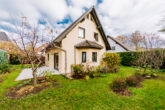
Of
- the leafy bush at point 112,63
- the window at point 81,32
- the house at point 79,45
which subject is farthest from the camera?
the window at point 81,32

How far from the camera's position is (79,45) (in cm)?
942

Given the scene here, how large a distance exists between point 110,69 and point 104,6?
8532mm

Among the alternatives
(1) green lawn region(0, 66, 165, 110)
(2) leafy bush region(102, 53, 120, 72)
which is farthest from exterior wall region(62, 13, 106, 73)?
(1) green lawn region(0, 66, 165, 110)

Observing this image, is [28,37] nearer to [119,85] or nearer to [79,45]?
[79,45]

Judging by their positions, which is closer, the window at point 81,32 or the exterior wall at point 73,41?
the exterior wall at point 73,41

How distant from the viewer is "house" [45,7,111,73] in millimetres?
8703

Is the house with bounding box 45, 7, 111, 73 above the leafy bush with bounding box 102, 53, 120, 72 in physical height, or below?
above

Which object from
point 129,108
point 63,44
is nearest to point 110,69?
point 129,108

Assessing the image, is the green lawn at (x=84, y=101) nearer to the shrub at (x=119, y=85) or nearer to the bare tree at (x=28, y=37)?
the shrub at (x=119, y=85)

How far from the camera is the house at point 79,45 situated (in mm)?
8703

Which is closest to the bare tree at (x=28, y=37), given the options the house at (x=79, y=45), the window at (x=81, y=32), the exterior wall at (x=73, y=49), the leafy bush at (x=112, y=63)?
the house at (x=79, y=45)

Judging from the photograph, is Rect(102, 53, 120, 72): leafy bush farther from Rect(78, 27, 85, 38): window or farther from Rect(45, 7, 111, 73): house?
Rect(78, 27, 85, 38): window

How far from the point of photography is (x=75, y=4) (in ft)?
29.9

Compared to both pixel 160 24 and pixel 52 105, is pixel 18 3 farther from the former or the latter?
pixel 160 24
